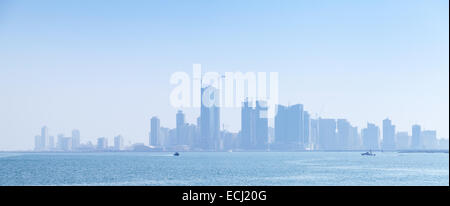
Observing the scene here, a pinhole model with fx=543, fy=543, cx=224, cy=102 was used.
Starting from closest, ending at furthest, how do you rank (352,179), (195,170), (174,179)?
(174,179)
(352,179)
(195,170)

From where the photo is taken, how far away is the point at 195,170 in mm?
22141

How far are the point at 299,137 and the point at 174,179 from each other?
9.57 meters
